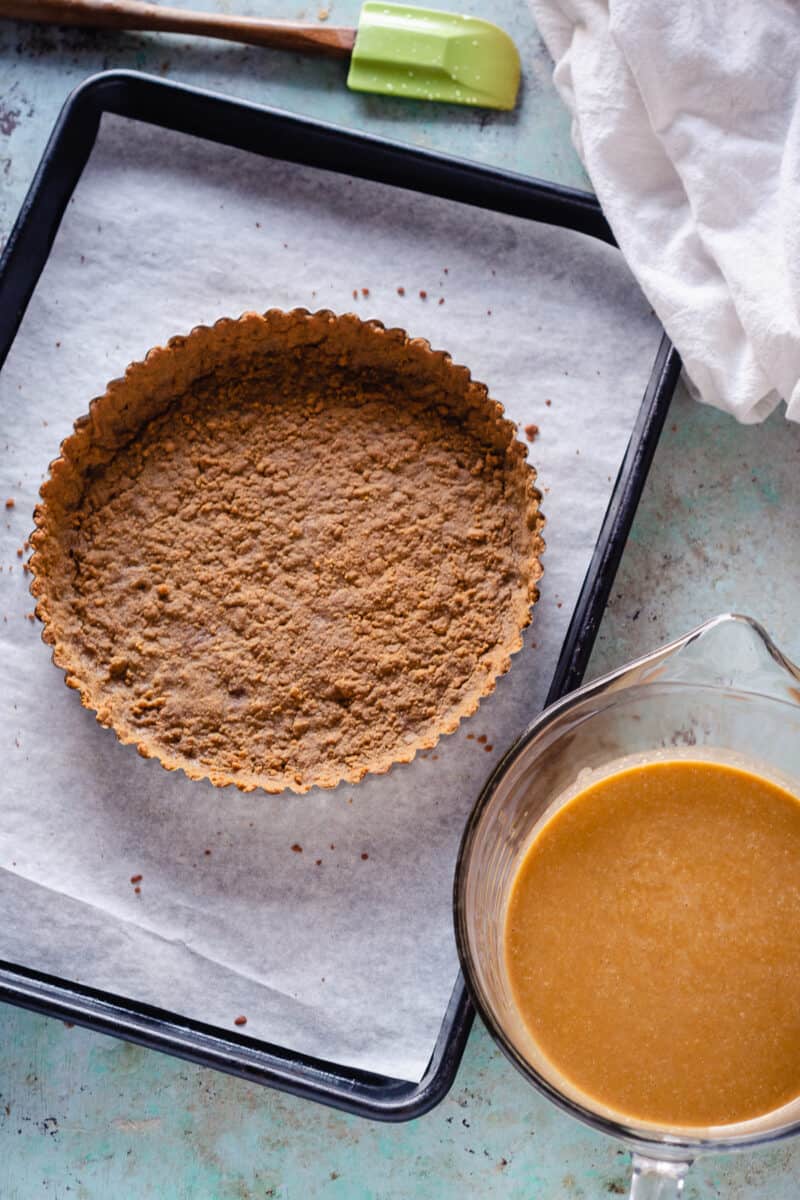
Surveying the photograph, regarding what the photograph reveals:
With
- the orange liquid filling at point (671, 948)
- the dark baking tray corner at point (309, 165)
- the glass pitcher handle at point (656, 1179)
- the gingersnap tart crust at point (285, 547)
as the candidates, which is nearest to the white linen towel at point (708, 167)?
the dark baking tray corner at point (309, 165)

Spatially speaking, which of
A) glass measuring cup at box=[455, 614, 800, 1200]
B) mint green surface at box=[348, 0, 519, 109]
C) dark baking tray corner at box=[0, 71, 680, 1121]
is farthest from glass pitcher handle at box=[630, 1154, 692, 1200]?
mint green surface at box=[348, 0, 519, 109]

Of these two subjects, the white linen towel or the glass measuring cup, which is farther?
the white linen towel

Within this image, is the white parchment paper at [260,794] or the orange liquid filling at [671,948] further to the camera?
the white parchment paper at [260,794]

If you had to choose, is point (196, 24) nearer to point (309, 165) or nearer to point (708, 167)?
point (309, 165)

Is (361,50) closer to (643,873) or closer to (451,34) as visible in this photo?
(451,34)

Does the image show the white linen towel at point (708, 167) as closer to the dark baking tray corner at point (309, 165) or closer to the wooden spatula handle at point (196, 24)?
the dark baking tray corner at point (309, 165)

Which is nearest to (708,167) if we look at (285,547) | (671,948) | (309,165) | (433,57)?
(433,57)

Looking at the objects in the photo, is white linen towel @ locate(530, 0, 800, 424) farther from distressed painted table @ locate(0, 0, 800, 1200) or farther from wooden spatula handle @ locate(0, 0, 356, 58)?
wooden spatula handle @ locate(0, 0, 356, 58)
